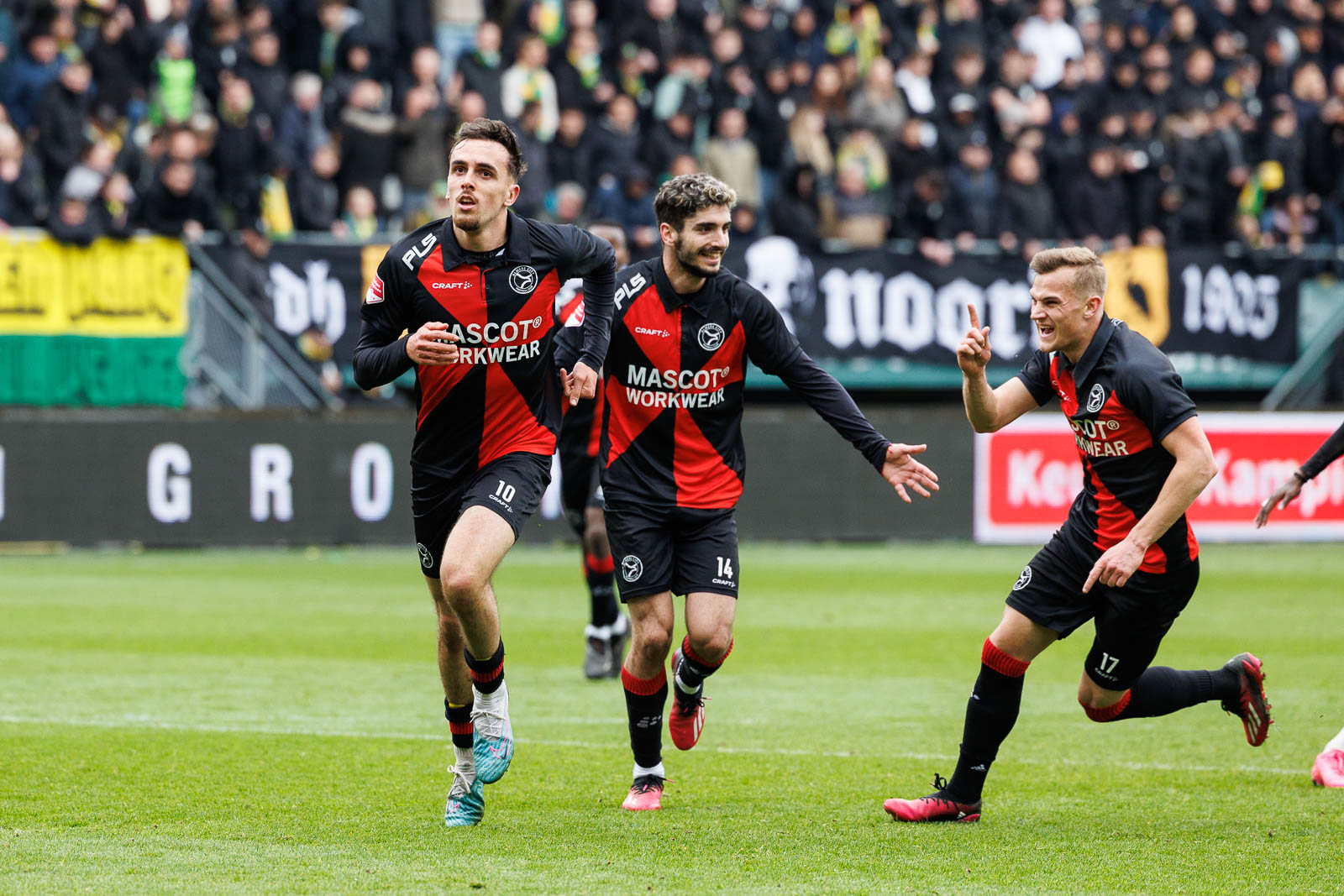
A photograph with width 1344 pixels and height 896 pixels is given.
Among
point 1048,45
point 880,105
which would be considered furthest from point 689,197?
point 1048,45

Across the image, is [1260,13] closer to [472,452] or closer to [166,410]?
[166,410]

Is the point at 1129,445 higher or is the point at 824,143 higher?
the point at 824,143

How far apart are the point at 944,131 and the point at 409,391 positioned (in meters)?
6.94

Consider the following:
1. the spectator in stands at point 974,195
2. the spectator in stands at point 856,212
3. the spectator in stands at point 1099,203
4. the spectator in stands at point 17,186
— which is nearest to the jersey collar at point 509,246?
the spectator in stands at point 17,186

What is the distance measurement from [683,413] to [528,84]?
42.2 feet

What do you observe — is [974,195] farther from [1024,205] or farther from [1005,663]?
[1005,663]

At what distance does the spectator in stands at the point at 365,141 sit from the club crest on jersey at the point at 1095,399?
13.0 metres

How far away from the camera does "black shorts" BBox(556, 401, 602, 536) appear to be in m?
10.4

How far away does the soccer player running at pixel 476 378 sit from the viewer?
6.23 metres

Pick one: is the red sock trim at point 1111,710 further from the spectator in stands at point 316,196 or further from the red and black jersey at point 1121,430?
the spectator in stands at point 316,196

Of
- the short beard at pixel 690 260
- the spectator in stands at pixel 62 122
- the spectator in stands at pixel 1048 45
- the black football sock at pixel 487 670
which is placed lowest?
the black football sock at pixel 487 670

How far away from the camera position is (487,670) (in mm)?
6250

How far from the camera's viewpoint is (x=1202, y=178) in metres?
20.9

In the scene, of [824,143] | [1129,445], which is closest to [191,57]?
[824,143]
